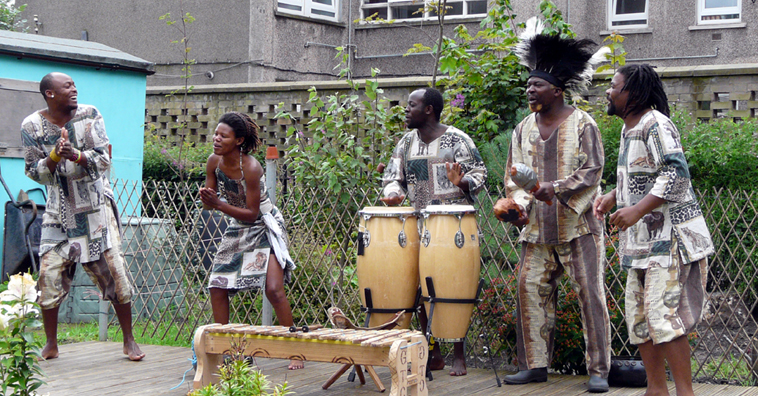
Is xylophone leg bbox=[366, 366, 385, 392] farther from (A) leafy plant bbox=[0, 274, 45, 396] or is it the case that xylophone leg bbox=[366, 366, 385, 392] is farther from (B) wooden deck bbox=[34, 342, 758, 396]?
(A) leafy plant bbox=[0, 274, 45, 396]

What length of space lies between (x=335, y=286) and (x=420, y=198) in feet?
4.53

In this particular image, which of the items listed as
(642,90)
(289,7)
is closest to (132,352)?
(642,90)

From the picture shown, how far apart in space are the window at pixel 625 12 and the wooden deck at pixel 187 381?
34.1 ft

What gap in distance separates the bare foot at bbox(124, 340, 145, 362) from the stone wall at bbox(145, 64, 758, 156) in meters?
3.58

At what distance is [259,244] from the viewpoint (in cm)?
502

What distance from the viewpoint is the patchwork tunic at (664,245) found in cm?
390

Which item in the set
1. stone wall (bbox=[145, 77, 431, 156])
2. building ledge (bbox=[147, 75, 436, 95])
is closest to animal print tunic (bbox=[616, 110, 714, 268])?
building ledge (bbox=[147, 75, 436, 95])

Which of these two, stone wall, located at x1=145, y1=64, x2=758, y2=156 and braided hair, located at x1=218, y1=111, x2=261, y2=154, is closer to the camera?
braided hair, located at x1=218, y1=111, x2=261, y2=154

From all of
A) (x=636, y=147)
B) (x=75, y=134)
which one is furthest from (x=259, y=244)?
(x=636, y=147)

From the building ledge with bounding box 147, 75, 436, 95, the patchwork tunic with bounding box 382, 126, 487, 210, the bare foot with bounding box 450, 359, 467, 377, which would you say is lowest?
the bare foot with bounding box 450, 359, 467, 377

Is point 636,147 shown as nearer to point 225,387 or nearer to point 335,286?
point 225,387

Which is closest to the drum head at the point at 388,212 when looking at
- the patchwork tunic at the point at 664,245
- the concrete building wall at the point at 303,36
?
the patchwork tunic at the point at 664,245

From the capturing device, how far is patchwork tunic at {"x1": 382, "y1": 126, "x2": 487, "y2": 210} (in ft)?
16.6

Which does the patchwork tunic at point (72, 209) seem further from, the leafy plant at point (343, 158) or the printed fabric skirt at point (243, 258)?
the leafy plant at point (343, 158)
